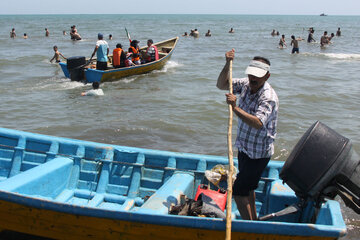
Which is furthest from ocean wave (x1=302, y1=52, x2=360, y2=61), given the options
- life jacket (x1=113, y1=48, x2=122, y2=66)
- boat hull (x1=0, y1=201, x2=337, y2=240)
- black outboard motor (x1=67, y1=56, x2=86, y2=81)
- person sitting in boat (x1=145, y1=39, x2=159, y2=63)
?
boat hull (x1=0, y1=201, x2=337, y2=240)

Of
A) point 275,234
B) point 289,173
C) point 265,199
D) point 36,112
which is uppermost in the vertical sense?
point 289,173

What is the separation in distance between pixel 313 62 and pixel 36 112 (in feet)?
55.9

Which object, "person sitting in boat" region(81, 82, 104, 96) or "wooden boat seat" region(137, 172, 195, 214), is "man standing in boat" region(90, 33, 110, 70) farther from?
"wooden boat seat" region(137, 172, 195, 214)

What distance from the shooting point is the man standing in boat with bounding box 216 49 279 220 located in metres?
3.27

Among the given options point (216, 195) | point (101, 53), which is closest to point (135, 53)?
point (101, 53)

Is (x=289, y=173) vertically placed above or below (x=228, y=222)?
above

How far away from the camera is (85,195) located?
519cm

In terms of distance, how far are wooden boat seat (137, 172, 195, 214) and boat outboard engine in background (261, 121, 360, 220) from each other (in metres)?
1.35

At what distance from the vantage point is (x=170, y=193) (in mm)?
4238

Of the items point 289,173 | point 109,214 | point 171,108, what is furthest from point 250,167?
point 171,108

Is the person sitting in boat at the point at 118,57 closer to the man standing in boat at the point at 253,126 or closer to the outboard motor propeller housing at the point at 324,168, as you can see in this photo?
the man standing in boat at the point at 253,126

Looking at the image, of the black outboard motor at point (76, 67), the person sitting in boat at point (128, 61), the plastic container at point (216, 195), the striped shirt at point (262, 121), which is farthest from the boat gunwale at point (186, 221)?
the person sitting in boat at point (128, 61)

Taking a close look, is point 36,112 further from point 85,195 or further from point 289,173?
point 289,173

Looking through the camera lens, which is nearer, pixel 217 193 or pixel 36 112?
pixel 217 193
